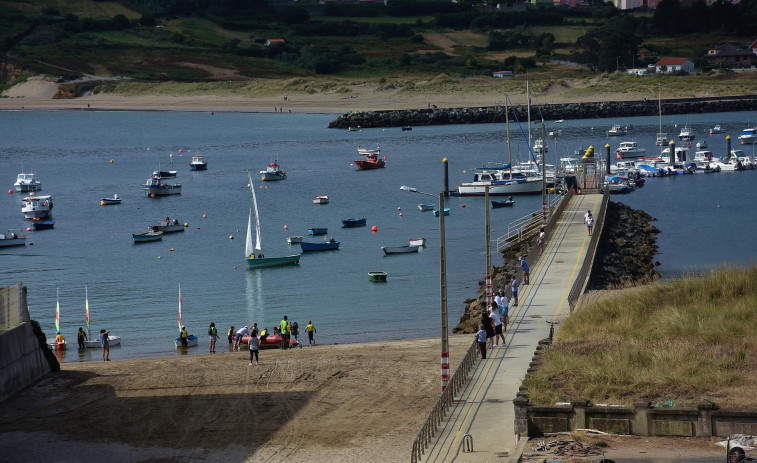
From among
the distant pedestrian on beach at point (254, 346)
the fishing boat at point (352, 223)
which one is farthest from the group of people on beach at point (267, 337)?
the fishing boat at point (352, 223)

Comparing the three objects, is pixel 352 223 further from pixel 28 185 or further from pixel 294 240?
pixel 28 185

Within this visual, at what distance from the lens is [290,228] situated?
249ft

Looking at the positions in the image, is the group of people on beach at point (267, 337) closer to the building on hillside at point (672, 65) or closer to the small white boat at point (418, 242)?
the small white boat at point (418, 242)

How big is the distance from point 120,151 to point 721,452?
127 m

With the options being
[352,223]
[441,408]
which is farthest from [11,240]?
[441,408]

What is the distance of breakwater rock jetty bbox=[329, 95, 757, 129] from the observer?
15425 cm

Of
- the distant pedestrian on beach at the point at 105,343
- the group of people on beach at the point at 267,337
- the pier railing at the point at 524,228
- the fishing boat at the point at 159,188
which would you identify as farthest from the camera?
the fishing boat at the point at 159,188

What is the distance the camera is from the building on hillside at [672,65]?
578 feet

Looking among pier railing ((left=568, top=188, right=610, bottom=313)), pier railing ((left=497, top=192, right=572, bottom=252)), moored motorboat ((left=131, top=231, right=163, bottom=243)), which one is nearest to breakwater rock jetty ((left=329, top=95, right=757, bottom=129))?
pier railing ((left=497, top=192, right=572, bottom=252))

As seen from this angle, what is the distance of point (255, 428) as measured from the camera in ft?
94.5

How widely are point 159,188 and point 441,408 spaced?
7366 cm

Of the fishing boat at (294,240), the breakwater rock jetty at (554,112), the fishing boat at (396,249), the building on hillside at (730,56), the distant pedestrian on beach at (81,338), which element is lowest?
the distant pedestrian on beach at (81,338)

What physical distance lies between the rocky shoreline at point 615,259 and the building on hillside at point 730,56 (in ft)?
401

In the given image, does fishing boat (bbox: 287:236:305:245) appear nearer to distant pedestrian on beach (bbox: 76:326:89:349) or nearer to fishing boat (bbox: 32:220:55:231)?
fishing boat (bbox: 32:220:55:231)
